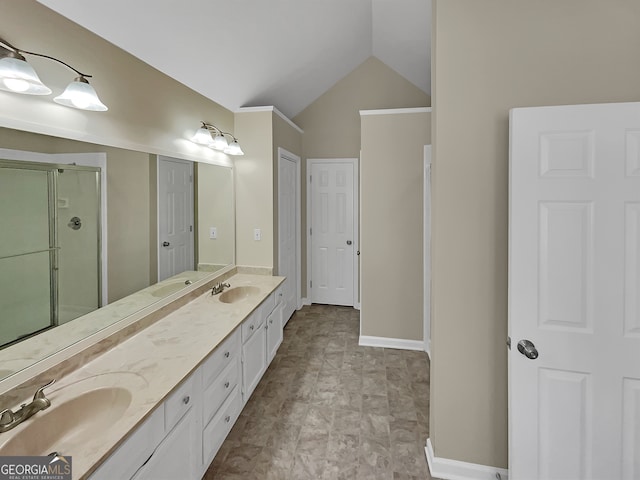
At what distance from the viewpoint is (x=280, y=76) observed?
3240mm

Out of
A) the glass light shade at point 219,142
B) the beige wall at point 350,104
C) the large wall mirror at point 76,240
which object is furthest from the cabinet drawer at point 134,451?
the beige wall at point 350,104

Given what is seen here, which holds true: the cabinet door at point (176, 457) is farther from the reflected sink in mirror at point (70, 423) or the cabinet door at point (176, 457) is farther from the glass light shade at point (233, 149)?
the glass light shade at point (233, 149)

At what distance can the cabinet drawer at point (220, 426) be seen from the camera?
161cm

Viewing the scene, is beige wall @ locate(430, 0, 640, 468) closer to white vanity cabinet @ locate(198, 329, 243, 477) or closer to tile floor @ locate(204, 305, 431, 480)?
tile floor @ locate(204, 305, 431, 480)

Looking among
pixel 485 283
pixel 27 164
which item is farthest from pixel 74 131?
pixel 485 283

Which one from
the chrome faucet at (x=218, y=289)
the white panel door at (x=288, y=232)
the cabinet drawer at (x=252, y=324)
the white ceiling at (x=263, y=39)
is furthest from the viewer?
the white panel door at (x=288, y=232)

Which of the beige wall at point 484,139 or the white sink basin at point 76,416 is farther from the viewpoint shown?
the beige wall at point 484,139

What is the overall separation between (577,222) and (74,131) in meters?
2.26

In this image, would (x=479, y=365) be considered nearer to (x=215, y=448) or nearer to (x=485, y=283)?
(x=485, y=283)

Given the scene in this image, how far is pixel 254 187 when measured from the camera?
328 centimetres

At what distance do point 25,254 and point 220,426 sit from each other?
1.26 metres

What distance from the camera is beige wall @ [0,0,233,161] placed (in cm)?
125

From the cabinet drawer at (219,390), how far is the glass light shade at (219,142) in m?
1.74

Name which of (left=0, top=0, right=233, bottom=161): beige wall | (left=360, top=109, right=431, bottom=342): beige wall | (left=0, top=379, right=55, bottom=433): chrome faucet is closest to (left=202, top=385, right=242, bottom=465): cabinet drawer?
(left=0, top=379, right=55, bottom=433): chrome faucet
